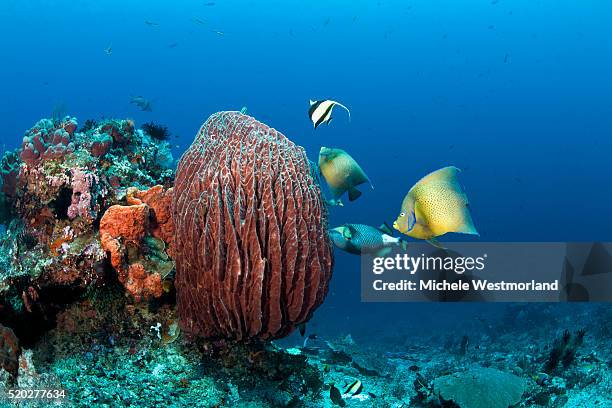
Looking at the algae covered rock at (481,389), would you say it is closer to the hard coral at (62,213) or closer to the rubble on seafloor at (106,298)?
the rubble on seafloor at (106,298)

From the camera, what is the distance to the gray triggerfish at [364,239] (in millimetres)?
4953

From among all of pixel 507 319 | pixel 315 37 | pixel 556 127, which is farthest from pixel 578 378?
pixel 556 127

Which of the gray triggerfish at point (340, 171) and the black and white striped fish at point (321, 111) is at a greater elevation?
the black and white striped fish at point (321, 111)

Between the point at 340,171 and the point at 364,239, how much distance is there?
2.81 feet

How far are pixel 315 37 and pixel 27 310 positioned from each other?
92843 mm

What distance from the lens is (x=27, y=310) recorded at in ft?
12.6

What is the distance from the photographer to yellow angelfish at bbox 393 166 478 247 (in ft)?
10.7

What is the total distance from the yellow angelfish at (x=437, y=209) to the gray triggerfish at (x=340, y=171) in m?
1.60

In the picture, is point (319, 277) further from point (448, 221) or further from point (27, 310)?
point (27, 310)

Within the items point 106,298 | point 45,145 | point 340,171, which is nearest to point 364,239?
point 340,171

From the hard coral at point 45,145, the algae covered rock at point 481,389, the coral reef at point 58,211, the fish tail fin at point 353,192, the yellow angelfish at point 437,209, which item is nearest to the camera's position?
the yellow angelfish at point 437,209

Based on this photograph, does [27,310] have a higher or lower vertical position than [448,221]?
lower

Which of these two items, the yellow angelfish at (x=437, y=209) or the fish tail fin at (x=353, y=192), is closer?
the yellow angelfish at (x=437, y=209)

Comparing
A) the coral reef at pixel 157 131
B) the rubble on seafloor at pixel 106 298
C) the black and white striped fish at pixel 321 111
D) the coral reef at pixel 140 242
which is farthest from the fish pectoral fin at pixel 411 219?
the coral reef at pixel 157 131
